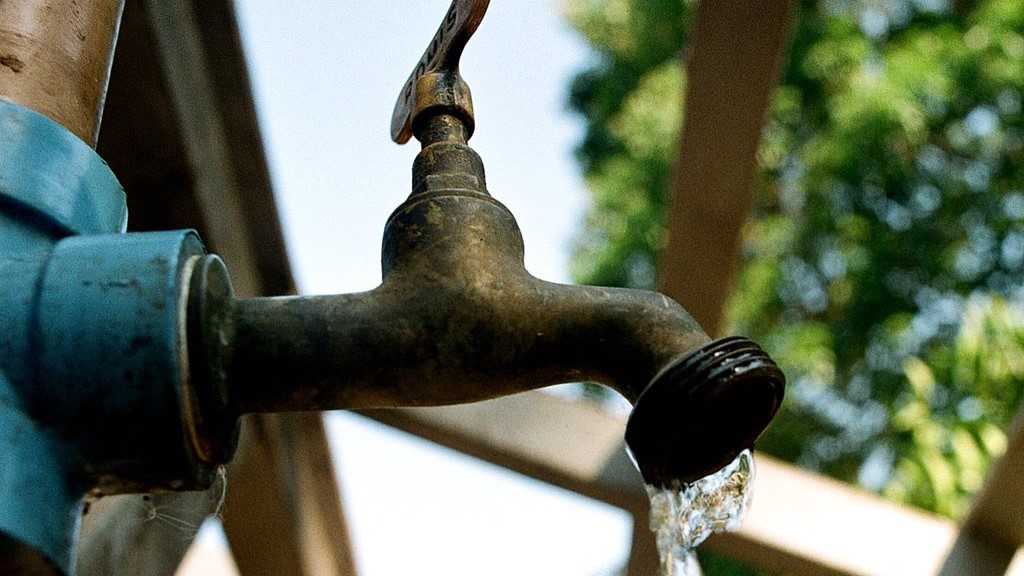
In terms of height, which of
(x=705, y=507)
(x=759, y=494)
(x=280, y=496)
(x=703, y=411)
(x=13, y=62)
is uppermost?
(x=13, y=62)

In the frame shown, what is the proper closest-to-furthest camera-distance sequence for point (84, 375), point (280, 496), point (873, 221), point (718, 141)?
point (84, 375) < point (718, 141) < point (280, 496) < point (873, 221)

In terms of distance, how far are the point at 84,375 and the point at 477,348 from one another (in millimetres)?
220

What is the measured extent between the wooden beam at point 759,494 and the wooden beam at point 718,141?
1.21 feet

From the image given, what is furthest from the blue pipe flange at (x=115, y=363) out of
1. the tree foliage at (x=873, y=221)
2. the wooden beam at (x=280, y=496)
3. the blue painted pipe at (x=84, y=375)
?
the tree foliage at (x=873, y=221)

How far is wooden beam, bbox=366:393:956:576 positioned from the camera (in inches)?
83.9

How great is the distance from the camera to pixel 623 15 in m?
6.29

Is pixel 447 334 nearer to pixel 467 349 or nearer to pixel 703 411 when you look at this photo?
pixel 467 349

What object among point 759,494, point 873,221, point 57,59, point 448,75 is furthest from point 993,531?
point 873,221

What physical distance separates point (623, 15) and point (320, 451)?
14.3 feet

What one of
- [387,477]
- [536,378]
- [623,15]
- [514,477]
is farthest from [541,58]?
[536,378]

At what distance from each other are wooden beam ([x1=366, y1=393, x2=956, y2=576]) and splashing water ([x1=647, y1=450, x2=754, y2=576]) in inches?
46.9

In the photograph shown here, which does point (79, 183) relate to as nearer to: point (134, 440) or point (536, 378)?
point (134, 440)

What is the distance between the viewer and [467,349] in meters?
0.68

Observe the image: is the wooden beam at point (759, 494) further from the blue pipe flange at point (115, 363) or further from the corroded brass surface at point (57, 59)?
the blue pipe flange at point (115, 363)
